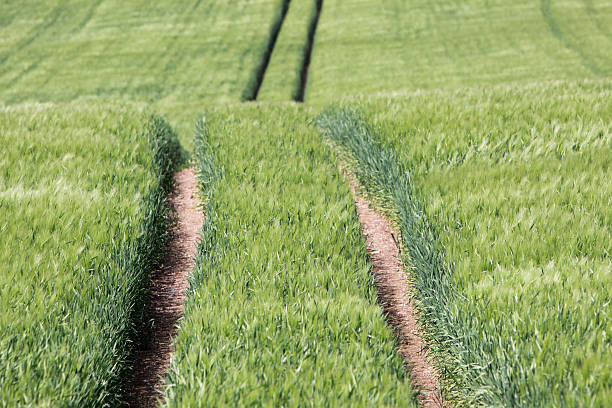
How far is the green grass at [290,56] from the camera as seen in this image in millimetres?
17047

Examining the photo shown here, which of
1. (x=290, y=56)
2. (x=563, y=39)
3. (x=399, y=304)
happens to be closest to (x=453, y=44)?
(x=563, y=39)

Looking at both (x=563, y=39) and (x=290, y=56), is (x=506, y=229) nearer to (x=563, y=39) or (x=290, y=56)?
(x=290, y=56)

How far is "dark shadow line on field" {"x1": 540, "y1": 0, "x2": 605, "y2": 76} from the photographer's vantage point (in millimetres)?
17312

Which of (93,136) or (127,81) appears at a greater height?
(93,136)

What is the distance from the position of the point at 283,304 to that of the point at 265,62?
17306 millimetres

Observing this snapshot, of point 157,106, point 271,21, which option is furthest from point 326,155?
point 271,21

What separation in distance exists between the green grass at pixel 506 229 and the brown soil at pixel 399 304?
22 cm

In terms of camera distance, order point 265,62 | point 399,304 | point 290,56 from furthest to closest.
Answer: point 290,56 < point 265,62 < point 399,304

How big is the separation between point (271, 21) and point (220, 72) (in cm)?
577

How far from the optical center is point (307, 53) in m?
21.1

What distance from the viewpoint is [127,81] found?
17.9 m

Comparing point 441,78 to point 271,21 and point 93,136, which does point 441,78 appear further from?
point 93,136

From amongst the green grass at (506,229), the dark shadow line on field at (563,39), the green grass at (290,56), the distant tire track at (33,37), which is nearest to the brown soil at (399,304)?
the green grass at (506,229)

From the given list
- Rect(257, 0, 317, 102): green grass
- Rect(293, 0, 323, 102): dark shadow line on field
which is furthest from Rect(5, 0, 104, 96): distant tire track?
Rect(293, 0, 323, 102): dark shadow line on field
